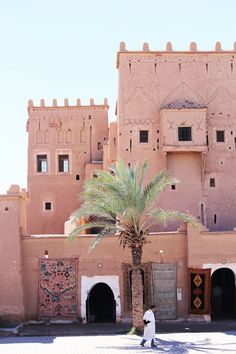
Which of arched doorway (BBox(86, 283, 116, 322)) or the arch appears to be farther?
arched doorway (BBox(86, 283, 116, 322))

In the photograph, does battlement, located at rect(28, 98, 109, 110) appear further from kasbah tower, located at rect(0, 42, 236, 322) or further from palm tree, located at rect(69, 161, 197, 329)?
palm tree, located at rect(69, 161, 197, 329)

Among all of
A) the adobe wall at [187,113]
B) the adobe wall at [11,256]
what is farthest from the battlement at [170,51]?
the adobe wall at [11,256]

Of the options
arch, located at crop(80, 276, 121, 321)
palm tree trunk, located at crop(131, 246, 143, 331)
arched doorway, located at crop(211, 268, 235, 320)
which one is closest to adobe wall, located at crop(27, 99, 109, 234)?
arched doorway, located at crop(211, 268, 235, 320)

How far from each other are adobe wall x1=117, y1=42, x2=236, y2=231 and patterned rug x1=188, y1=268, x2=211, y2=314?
5.39 meters

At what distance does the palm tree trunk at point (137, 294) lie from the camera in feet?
66.8

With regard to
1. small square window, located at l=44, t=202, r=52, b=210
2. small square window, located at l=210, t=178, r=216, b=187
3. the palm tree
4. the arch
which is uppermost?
small square window, located at l=210, t=178, r=216, b=187

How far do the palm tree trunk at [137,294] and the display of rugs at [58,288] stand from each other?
3660 mm

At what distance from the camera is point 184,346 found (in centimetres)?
1794

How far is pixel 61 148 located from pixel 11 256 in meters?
14.0

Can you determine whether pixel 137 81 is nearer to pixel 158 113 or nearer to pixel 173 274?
pixel 158 113

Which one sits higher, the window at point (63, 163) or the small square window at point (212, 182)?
the window at point (63, 163)

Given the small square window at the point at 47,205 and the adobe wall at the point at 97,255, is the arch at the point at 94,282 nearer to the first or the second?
the adobe wall at the point at 97,255

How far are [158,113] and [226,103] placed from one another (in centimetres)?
326

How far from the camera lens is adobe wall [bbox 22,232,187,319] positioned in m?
23.6
